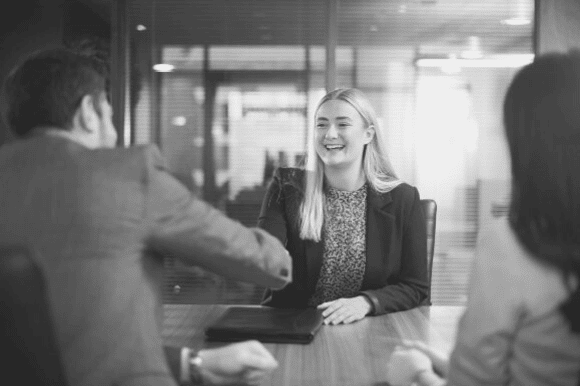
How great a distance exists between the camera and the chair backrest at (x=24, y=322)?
2.93 ft

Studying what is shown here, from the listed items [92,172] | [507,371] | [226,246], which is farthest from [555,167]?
[92,172]

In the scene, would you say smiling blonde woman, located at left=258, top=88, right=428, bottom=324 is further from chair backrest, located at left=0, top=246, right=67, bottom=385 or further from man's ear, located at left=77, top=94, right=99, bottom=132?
chair backrest, located at left=0, top=246, right=67, bottom=385

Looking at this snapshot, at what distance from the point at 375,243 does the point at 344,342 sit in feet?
2.89

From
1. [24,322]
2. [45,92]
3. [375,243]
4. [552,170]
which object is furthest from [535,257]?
[375,243]

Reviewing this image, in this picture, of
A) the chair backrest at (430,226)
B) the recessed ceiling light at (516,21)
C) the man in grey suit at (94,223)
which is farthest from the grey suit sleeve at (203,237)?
the recessed ceiling light at (516,21)

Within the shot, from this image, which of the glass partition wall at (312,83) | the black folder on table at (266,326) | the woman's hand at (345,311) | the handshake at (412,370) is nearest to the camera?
Answer: the handshake at (412,370)

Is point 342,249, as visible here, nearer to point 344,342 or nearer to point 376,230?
point 376,230

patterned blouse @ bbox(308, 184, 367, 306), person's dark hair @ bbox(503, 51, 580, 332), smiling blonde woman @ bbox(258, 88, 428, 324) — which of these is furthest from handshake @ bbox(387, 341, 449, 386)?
patterned blouse @ bbox(308, 184, 367, 306)

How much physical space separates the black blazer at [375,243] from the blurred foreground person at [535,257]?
4.52 feet

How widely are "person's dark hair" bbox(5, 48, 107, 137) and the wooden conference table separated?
68cm

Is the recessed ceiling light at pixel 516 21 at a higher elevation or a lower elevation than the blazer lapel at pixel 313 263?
higher

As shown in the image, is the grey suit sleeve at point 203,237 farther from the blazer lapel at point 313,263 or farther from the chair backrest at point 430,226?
the chair backrest at point 430,226

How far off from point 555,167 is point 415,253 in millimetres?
1608

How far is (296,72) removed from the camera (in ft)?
17.1
